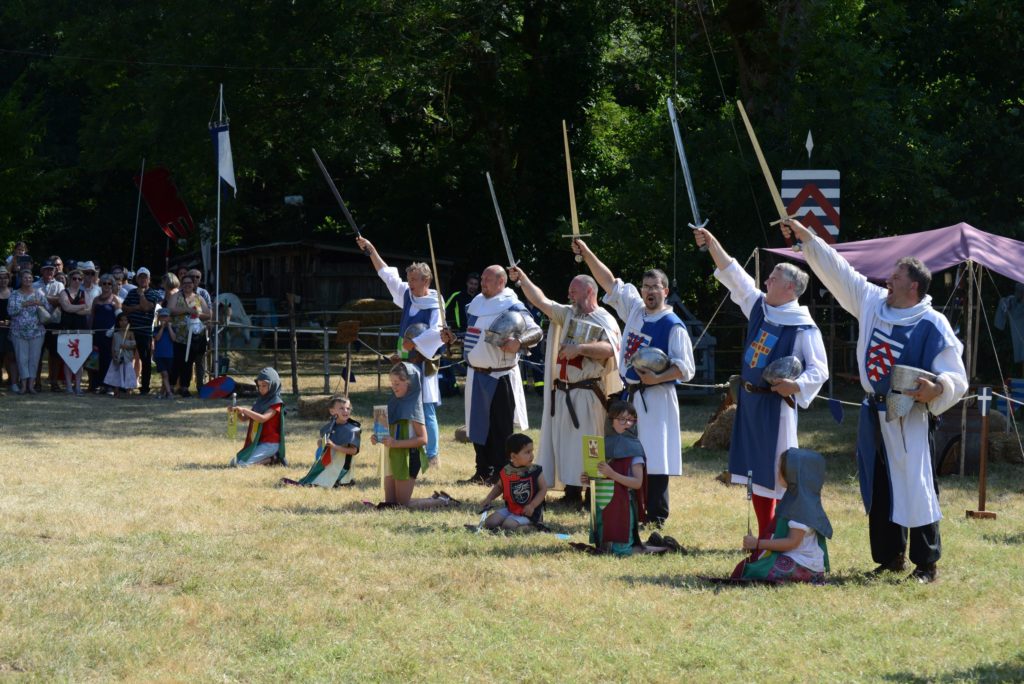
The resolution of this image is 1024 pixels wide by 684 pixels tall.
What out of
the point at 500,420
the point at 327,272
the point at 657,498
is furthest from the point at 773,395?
the point at 327,272

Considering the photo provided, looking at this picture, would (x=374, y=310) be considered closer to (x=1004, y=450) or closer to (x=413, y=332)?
(x=413, y=332)

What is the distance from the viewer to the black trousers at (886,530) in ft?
23.4

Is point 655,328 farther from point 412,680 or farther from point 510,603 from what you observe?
point 412,680

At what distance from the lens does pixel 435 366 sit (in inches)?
441

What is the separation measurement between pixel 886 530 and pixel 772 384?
102 cm

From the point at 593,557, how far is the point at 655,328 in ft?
5.91

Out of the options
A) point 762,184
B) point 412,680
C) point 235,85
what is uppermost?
point 235,85

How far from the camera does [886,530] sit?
23.8 ft

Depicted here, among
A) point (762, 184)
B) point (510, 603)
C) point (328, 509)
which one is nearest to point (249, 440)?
point (328, 509)

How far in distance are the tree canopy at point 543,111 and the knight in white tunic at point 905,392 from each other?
451 inches


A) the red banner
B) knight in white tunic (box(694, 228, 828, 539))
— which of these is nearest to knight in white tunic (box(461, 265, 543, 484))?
knight in white tunic (box(694, 228, 828, 539))

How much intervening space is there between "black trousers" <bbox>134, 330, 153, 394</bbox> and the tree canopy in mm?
6454

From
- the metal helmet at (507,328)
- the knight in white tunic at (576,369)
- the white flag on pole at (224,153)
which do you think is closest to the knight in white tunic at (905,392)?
the knight in white tunic at (576,369)

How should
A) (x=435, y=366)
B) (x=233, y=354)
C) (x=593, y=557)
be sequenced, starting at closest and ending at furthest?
(x=593, y=557), (x=435, y=366), (x=233, y=354)
